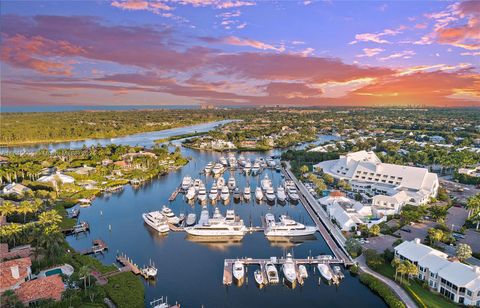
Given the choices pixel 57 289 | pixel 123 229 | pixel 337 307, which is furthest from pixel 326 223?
pixel 57 289

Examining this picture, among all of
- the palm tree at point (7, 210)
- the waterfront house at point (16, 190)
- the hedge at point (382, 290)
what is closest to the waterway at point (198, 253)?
the hedge at point (382, 290)

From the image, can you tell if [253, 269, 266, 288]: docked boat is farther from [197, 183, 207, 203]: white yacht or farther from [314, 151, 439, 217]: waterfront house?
[197, 183, 207, 203]: white yacht

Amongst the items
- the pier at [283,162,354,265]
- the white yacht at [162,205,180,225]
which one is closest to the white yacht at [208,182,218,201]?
the white yacht at [162,205,180,225]

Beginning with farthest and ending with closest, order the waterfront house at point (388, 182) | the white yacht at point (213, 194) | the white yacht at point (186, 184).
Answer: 1. the white yacht at point (186, 184)
2. the white yacht at point (213, 194)
3. the waterfront house at point (388, 182)

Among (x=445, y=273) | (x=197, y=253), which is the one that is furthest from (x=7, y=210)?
(x=445, y=273)

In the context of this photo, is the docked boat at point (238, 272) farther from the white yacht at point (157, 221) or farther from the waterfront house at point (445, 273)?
the waterfront house at point (445, 273)

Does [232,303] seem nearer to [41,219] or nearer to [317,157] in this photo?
[41,219]
